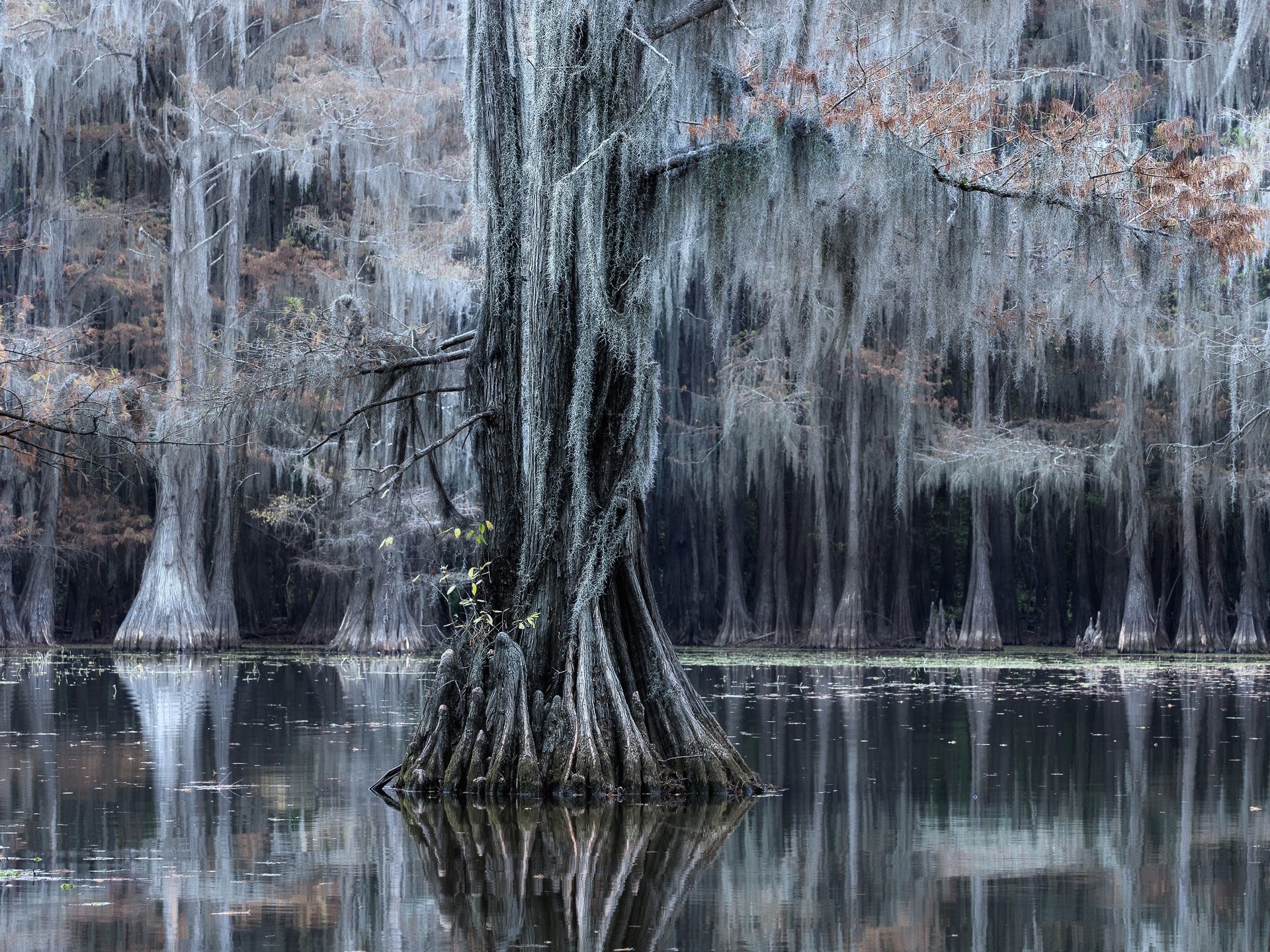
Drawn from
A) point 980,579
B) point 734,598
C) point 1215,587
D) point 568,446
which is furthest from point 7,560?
Result: point 568,446

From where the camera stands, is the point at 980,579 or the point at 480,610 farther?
the point at 980,579

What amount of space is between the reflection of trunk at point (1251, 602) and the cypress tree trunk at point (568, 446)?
18.4 meters

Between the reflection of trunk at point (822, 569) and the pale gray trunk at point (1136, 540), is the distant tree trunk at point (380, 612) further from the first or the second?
the pale gray trunk at point (1136, 540)

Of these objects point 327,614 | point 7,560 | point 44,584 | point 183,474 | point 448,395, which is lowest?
point 327,614

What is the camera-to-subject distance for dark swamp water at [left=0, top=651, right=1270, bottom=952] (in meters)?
5.54

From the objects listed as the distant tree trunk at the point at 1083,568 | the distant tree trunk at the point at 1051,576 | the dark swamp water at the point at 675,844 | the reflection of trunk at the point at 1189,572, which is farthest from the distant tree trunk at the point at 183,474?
the distant tree trunk at the point at 1083,568

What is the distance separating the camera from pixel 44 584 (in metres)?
28.1

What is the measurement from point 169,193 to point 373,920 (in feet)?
84.4

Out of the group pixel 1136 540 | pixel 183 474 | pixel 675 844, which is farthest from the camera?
pixel 1136 540

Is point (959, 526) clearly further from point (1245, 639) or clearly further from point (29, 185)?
point (29, 185)

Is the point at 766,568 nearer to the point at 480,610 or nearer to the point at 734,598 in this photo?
the point at 734,598

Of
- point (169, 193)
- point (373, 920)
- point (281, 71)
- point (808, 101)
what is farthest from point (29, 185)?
point (373, 920)

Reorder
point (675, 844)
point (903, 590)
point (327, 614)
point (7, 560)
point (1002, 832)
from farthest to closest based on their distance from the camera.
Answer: point (327, 614) < point (903, 590) < point (7, 560) < point (1002, 832) < point (675, 844)

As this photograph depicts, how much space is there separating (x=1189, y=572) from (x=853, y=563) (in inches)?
205
